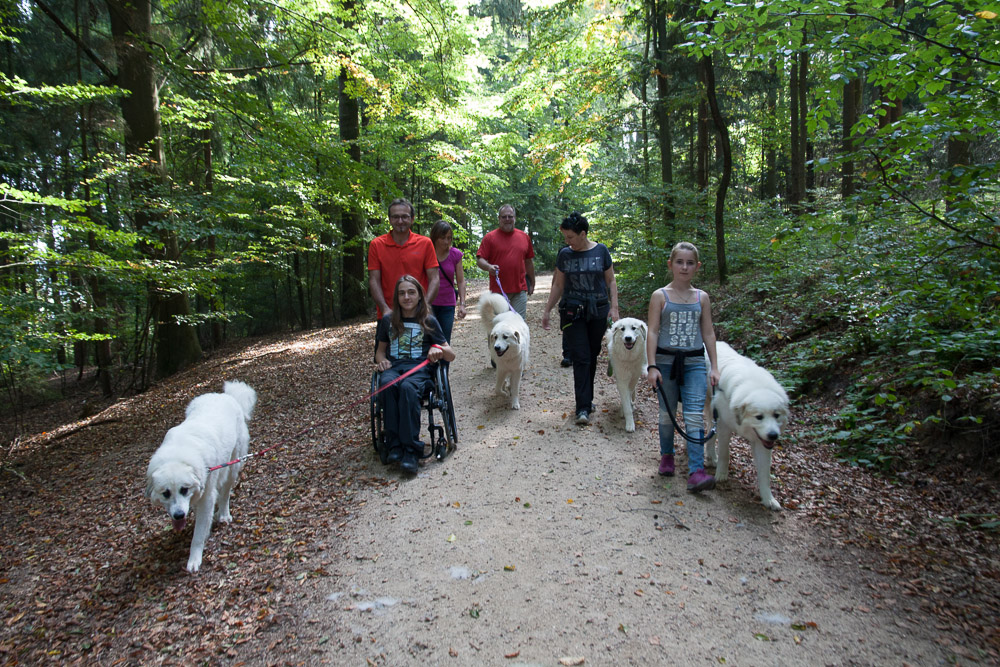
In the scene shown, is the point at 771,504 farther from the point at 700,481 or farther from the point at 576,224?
the point at 576,224

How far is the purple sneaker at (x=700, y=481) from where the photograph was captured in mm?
3830

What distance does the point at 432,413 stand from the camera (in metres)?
4.77

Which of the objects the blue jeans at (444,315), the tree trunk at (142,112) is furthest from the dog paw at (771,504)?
the tree trunk at (142,112)

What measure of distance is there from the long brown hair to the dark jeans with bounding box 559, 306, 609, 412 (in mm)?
1439

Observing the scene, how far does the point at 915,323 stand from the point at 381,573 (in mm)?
4486

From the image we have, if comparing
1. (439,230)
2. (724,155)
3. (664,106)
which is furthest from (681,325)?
(664,106)

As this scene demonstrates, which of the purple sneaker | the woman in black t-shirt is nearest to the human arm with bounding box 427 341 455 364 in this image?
the woman in black t-shirt

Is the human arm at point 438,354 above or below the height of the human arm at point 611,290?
below

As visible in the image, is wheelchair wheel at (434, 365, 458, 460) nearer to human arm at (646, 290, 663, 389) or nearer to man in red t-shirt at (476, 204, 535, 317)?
human arm at (646, 290, 663, 389)

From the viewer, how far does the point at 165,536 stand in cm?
390

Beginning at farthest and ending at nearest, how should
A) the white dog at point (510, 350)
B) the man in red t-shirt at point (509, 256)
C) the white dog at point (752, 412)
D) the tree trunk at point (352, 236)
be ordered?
1. the tree trunk at point (352, 236)
2. the man in red t-shirt at point (509, 256)
3. the white dog at point (510, 350)
4. the white dog at point (752, 412)

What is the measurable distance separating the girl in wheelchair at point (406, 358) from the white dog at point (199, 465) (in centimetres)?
122

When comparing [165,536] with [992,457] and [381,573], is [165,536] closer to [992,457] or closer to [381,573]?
[381,573]

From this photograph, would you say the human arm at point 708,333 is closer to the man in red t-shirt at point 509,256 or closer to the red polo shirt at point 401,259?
the red polo shirt at point 401,259
